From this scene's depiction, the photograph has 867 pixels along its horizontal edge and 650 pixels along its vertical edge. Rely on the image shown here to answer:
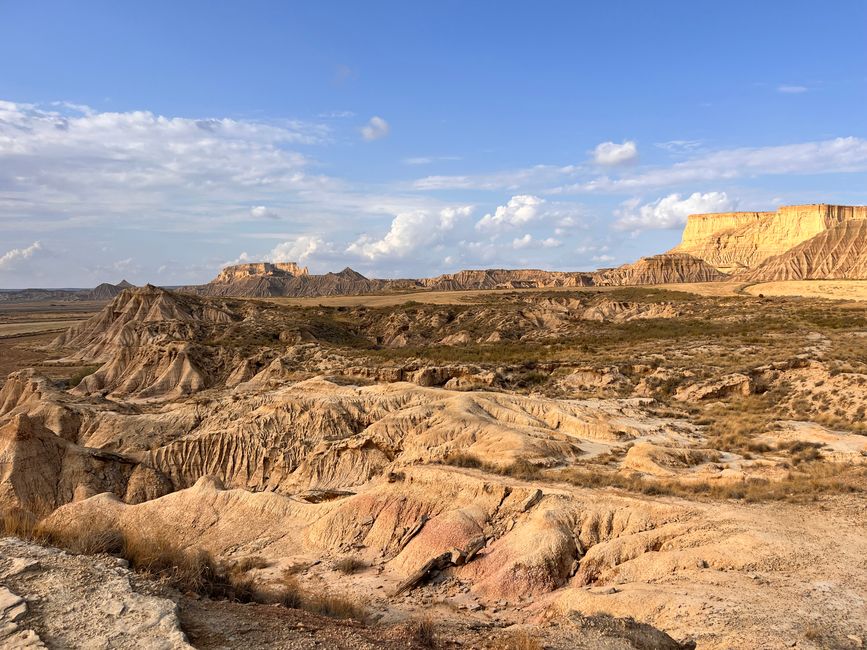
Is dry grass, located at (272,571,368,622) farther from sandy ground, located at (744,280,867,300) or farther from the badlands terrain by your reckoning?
sandy ground, located at (744,280,867,300)

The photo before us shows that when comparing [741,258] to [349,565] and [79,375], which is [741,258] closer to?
[79,375]

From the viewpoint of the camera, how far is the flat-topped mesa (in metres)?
150

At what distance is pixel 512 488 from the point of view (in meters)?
14.6

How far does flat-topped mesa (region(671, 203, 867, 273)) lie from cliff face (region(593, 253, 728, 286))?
36.2ft

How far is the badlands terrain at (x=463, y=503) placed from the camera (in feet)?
25.3

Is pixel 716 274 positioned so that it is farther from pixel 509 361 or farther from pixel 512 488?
pixel 512 488

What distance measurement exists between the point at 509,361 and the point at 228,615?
31.2 metres

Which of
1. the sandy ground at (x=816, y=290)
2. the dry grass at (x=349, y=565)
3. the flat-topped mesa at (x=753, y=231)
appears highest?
the flat-topped mesa at (x=753, y=231)

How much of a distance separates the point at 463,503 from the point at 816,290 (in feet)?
259

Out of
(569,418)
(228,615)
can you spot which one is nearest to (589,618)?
(228,615)

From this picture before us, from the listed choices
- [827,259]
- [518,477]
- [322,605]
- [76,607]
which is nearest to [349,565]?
[322,605]

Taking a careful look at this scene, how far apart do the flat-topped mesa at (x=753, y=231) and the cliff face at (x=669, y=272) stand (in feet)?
36.2

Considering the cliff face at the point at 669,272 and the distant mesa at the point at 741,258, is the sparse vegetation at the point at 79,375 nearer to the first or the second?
the distant mesa at the point at 741,258

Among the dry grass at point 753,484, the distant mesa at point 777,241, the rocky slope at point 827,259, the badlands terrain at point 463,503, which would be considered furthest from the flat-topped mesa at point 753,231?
the dry grass at point 753,484
